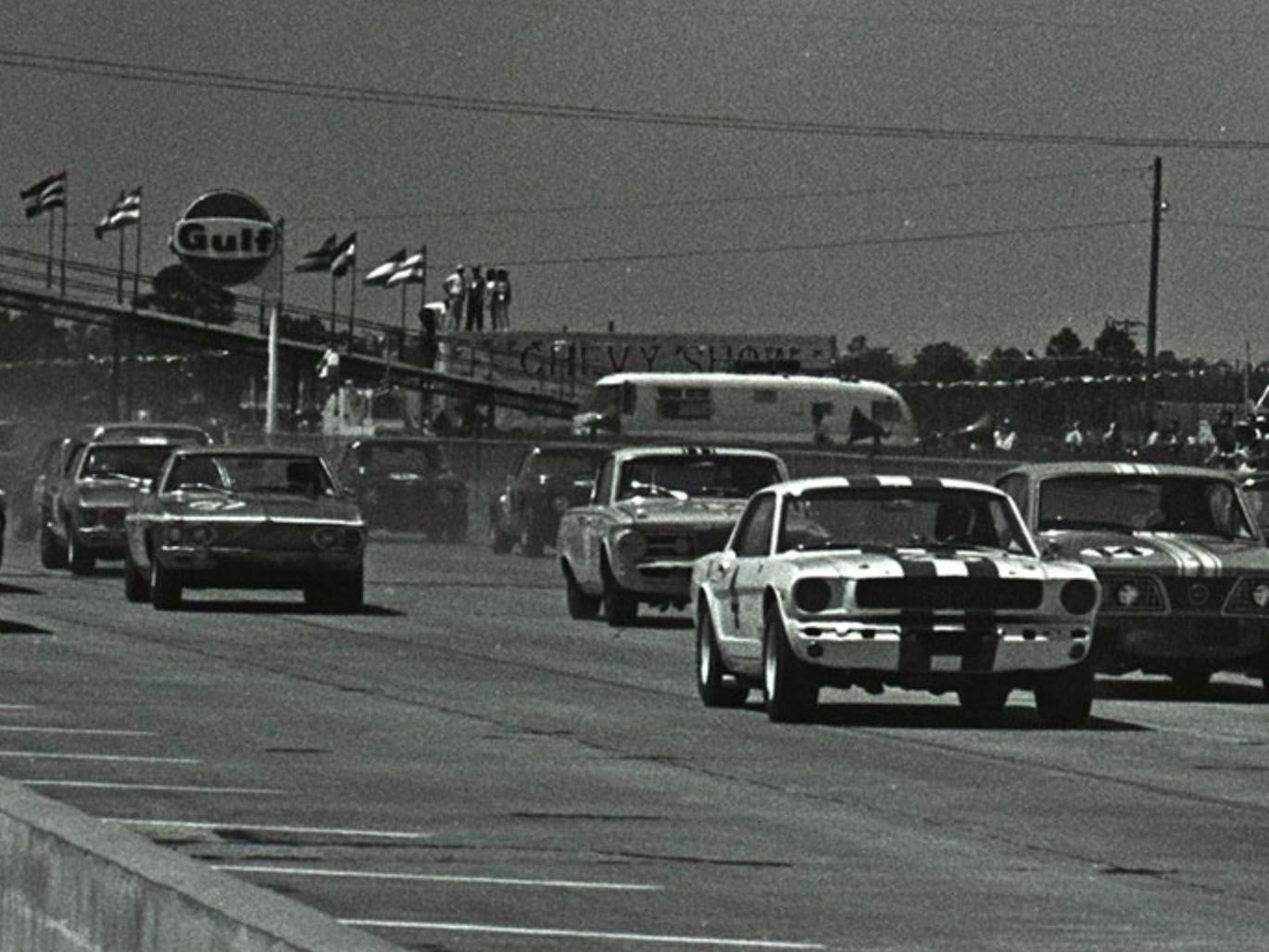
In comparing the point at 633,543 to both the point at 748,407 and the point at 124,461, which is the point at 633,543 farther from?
the point at 748,407

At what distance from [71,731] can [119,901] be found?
36.0 feet

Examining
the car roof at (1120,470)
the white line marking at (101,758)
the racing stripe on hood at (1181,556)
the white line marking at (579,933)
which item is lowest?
the white line marking at (101,758)

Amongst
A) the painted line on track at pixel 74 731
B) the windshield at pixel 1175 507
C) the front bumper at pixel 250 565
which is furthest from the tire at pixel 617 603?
the painted line on track at pixel 74 731

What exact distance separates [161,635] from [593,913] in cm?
1801

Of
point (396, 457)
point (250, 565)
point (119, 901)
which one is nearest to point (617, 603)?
point (250, 565)

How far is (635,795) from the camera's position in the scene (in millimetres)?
15852

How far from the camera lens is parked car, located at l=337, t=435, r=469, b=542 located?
58.3m

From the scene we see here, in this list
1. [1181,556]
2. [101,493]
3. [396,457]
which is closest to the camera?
[1181,556]

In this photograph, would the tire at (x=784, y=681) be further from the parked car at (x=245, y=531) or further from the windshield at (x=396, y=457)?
the windshield at (x=396, y=457)

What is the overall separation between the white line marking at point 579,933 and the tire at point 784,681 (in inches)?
372

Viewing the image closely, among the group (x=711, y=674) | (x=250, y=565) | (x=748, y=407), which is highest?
(x=748, y=407)

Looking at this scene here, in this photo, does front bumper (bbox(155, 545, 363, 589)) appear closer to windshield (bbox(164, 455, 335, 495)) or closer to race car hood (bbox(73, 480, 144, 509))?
windshield (bbox(164, 455, 335, 495))

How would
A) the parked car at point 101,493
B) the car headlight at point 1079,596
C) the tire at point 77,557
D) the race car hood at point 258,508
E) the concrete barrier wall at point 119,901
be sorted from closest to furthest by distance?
the concrete barrier wall at point 119,901
the car headlight at point 1079,596
the race car hood at point 258,508
the parked car at point 101,493
the tire at point 77,557

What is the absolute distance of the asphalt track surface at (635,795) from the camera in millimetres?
11438
